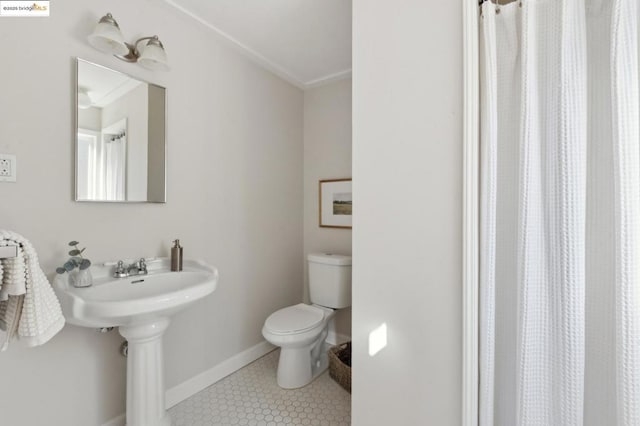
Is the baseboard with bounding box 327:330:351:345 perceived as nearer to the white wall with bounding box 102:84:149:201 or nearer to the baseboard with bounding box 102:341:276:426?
the baseboard with bounding box 102:341:276:426

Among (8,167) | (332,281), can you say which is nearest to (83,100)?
(8,167)

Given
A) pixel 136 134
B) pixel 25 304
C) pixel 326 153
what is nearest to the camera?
pixel 25 304

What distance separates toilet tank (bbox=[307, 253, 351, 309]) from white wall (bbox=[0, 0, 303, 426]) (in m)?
0.41

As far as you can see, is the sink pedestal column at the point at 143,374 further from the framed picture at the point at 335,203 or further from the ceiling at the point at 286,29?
the ceiling at the point at 286,29

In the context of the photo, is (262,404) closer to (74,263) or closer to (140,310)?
(140,310)

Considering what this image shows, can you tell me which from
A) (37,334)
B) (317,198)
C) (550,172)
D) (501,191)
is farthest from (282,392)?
(550,172)

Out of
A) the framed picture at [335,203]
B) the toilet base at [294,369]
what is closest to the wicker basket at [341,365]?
the toilet base at [294,369]

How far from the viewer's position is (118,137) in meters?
1.49

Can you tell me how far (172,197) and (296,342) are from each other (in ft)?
4.02

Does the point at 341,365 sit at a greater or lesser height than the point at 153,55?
lesser

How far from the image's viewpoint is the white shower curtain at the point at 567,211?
2.65ft

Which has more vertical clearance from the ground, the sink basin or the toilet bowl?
the sink basin

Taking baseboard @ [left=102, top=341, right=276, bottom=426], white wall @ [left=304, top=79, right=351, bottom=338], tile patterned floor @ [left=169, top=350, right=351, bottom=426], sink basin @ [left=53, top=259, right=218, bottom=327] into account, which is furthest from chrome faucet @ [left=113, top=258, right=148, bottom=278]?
white wall @ [left=304, top=79, right=351, bottom=338]

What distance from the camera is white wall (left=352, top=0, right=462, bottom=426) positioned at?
108 cm
